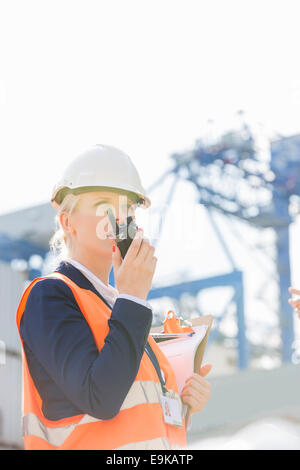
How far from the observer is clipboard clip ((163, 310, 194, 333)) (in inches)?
94.5

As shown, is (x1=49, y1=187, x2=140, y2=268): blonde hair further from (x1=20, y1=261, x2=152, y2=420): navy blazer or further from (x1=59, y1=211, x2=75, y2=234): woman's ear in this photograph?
(x1=20, y1=261, x2=152, y2=420): navy blazer

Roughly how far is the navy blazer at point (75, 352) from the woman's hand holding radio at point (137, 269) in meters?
0.05

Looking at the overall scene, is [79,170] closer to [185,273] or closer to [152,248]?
[152,248]

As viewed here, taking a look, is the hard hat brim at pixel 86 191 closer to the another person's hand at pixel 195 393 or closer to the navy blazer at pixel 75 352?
the navy blazer at pixel 75 352

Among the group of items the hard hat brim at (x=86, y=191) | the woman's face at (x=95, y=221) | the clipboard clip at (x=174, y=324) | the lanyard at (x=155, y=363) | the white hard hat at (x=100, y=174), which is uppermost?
the white hard hat at (x=100, y=174)

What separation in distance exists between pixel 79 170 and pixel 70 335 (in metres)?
0.64

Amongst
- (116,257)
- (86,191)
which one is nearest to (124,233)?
(116,257)

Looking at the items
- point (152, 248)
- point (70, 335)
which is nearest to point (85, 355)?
point (70, 335)

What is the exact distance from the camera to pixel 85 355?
1.73 m

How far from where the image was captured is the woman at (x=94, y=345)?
173 centimetres

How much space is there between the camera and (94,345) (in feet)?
5.85

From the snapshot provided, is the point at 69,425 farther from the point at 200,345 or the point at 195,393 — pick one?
the point at 200,345

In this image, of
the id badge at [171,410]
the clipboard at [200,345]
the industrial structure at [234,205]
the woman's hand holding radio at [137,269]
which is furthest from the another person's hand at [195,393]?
the industrial structure at [234,205]

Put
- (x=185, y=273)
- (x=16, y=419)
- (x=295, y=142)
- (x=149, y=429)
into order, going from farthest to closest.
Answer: (x=185, y=273)
(x=295, y=142)
(x=16, y=419)
(x=149, y=429)
